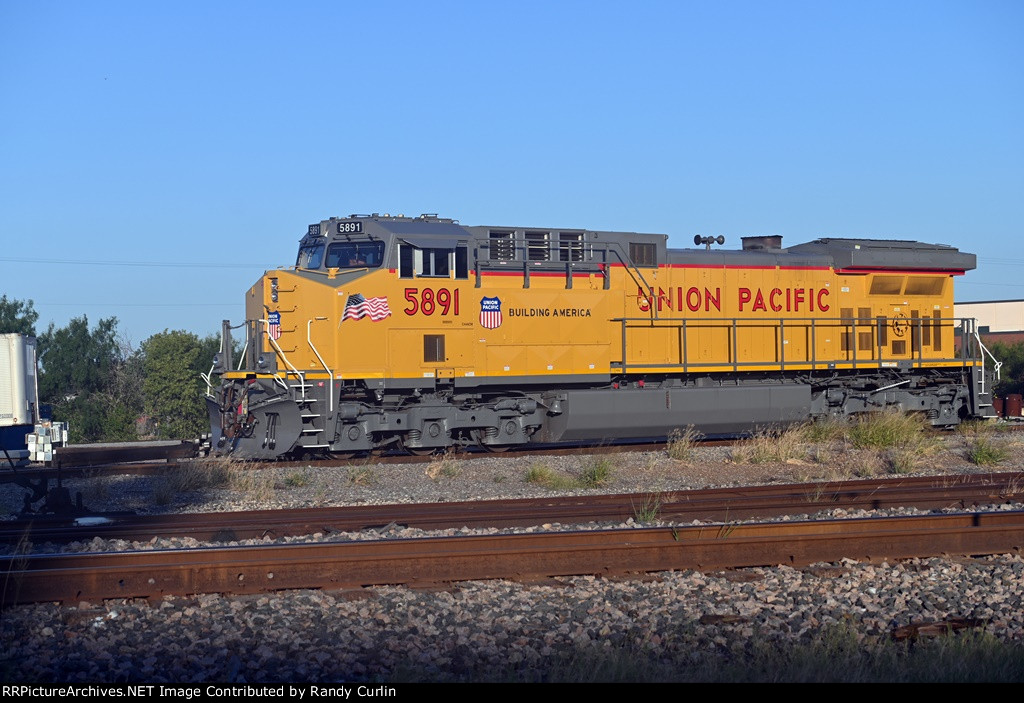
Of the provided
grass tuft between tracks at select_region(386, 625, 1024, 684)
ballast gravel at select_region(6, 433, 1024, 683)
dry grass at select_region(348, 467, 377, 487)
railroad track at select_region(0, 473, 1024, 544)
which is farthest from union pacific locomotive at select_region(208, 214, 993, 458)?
Result: grass tuft between tracks at select_region(386, 625, 1024, 684)

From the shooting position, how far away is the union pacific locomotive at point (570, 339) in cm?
1441

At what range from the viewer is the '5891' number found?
14641 mm

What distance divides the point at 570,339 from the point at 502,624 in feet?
33.3

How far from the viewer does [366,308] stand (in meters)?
14.3

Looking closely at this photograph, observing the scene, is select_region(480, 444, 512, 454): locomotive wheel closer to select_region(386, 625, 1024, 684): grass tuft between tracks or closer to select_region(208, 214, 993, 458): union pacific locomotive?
select_region(208, 214, 993, 458): union pacific locomotive

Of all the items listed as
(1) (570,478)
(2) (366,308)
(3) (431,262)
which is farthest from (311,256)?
(1) (570,478)

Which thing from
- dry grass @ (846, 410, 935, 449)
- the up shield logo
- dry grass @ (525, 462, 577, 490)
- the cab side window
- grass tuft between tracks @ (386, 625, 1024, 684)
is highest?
the cab side window

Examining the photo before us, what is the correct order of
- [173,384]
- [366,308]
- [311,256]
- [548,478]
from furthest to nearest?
[173,384], [311,256], [366,308], [548,478]

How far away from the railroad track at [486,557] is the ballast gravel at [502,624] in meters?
0.14

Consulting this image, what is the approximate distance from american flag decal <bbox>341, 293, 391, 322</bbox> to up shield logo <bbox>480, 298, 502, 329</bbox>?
157 centimetres

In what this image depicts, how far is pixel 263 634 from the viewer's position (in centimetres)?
566

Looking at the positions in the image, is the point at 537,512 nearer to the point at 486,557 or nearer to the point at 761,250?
the point at 486,557

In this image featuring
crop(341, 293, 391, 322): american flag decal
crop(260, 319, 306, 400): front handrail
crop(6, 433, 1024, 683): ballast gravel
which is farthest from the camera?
crop(341, 293, 391, 322): american flag decal

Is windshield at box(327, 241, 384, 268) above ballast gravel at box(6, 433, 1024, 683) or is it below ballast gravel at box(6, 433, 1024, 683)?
above
